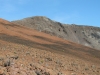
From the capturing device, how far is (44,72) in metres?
6.61

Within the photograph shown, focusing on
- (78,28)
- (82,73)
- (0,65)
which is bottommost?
(82,73)

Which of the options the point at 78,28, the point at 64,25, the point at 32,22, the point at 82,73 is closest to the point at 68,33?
the point at 64,25

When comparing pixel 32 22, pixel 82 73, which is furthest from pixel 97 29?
pixel 82 73

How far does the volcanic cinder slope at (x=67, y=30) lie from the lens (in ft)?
138

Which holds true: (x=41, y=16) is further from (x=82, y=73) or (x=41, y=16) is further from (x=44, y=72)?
(x=44, y=72)

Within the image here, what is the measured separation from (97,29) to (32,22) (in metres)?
Result: 26.4

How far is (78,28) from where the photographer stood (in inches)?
2303

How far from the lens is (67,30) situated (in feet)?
Result: 171

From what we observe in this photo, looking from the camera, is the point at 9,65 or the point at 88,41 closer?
the point at 9,65

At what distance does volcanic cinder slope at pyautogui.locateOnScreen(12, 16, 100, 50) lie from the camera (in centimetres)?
4216

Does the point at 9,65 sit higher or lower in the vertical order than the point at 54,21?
lower

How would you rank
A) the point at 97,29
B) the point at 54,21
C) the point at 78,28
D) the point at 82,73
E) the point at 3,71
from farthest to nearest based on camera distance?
the point at 97,29 < the point at 78,28 < the point at 54,21 < the point at 82,73 < the point at 3,71

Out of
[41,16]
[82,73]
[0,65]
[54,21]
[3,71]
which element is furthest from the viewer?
[54,21]

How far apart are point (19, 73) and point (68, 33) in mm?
46164
